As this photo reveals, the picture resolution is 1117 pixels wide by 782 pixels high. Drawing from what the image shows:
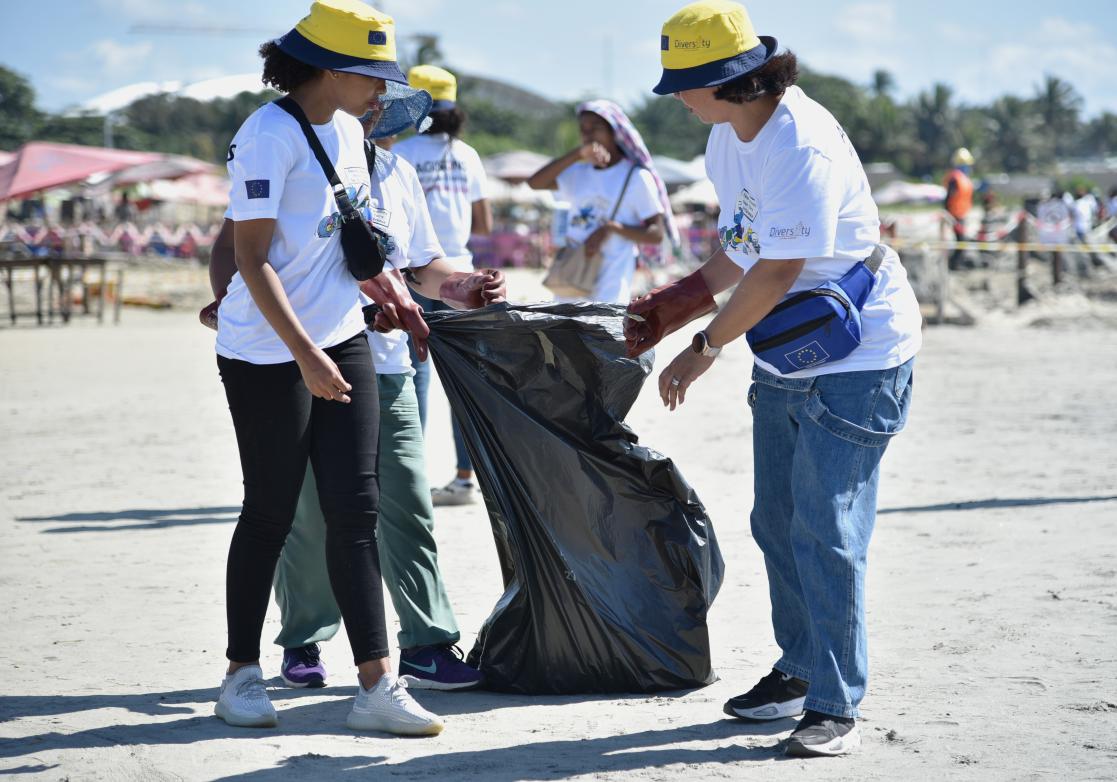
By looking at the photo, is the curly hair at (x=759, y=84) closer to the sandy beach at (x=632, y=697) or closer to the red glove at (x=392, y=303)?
the red glove at (x=392, y=303)

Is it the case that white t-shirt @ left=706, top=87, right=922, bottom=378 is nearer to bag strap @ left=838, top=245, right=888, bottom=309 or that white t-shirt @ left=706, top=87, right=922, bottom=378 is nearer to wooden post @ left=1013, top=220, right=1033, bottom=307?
bag strap @ left=838, top=245, right=888, bottom=309

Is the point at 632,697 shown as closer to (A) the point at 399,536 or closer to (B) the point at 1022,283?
(A) the point at 399,536

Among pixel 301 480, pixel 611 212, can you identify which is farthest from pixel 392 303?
pixel 611 212

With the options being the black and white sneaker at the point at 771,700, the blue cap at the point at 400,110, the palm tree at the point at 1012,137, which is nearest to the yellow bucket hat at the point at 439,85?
the blue cap at the point at 400,110

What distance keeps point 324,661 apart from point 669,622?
114cm

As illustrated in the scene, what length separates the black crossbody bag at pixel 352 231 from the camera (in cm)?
308

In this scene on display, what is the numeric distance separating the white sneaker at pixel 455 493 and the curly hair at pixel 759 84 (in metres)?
3.60

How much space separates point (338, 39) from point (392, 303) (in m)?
0.73

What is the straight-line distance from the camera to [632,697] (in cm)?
352

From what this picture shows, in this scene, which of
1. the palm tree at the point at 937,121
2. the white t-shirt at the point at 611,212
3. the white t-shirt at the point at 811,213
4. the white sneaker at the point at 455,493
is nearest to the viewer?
the white t-shirt at the point at 811,213

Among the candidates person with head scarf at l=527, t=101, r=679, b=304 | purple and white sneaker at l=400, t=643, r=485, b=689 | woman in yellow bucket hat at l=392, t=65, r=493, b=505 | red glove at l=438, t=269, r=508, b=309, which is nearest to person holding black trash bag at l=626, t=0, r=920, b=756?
red glove at l=438, t=269, r=508, b=309

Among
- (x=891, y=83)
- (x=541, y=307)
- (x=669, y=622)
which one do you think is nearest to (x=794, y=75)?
(x=541, y=307)

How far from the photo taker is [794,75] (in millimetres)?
3033

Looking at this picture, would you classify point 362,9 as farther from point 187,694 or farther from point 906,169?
point 906,169
